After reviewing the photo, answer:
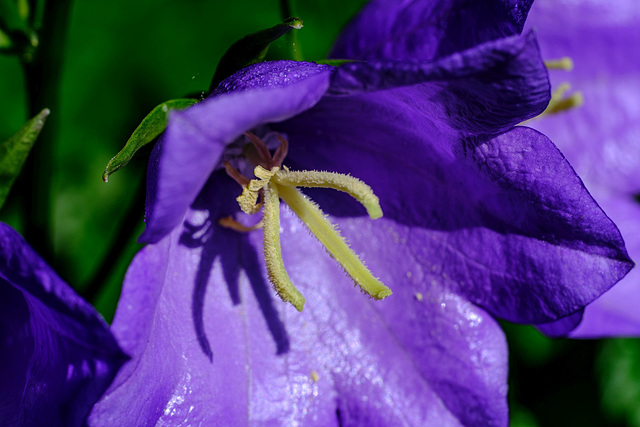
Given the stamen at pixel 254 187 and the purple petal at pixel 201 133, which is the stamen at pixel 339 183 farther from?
the purple petal at pixel 201 133

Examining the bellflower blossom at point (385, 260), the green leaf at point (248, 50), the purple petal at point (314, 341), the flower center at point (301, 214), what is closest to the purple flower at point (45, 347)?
the bellflower blossom at point (385, 260)

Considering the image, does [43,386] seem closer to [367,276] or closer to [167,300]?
[167,300]

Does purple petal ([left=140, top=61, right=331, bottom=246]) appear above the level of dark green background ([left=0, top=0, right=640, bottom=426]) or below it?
Answer: above

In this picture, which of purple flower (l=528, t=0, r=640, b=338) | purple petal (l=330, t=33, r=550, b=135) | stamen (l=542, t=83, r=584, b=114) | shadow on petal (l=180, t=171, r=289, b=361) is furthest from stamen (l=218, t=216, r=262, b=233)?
purple flower (l=528, t=0, r=640, b=338)

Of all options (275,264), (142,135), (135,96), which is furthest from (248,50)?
(135,96)

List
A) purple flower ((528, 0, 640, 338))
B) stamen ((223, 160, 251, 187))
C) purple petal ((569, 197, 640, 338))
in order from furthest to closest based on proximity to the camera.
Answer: purple flower ((528, 0, 640, 338)), purple petal ((569, 197, 640, 338)), stamen ((223, 160, 251, 187))

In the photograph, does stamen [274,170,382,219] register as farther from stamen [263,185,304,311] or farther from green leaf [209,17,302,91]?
green leaf [209,17,302,91]
